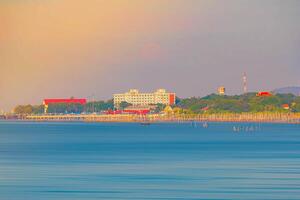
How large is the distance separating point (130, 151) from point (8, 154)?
11.6m

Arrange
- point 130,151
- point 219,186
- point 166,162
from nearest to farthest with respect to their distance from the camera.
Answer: point 219,186
point 166,162
point 130,151

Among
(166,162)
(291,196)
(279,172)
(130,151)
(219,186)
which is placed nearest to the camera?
(291,196)

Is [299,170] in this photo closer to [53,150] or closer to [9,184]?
[9,184]

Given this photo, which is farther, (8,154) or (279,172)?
(8,154)

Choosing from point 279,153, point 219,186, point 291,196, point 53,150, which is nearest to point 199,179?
point 219,186

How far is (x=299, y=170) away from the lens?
6512 centimetres

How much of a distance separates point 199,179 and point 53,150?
123ft

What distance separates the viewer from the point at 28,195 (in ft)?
171

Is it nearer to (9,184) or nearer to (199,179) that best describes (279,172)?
(199,179)

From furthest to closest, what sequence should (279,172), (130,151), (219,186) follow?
(130,151), (279,172), (219,186)

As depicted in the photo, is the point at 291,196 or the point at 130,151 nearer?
the point at 291,196

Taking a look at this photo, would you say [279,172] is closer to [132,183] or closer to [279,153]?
[132,183]

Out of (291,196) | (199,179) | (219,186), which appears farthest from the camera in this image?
(199,179)

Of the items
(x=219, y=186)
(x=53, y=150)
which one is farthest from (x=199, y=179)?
A: (x=53, y=150)
